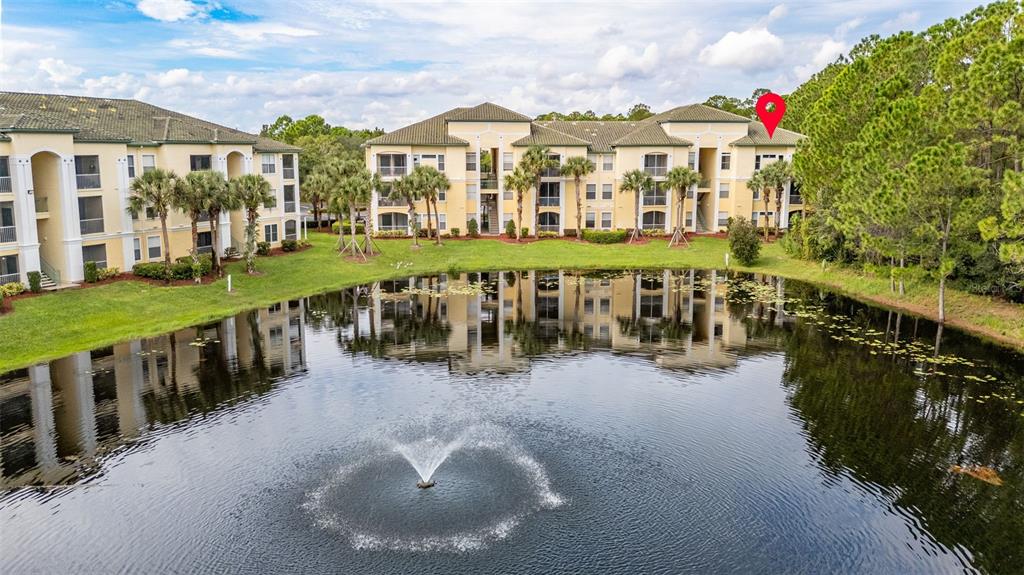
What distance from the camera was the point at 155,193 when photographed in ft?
141

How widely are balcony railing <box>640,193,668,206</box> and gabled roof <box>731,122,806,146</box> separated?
A: 8.59 m

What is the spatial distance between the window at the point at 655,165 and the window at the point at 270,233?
3475 cm

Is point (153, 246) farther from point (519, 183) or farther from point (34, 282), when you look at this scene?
point (519, 183)

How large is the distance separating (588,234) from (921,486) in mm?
49568

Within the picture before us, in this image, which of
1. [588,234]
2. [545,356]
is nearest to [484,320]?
[545,356]

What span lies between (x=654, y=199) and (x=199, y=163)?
41.3m

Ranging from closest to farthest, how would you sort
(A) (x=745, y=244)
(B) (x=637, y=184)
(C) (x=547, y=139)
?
1. (A) (x=745, y=244)
2. (B) (x=637, y=184)
3. (C) (x=547, y=139)

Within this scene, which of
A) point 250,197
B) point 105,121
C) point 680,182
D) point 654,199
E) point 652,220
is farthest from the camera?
point 652,220

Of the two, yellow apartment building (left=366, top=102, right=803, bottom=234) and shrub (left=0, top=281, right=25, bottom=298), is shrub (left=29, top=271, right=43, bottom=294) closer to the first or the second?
shrub (left=0, top=281, right=25, bottom=298)

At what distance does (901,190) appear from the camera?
36.2m

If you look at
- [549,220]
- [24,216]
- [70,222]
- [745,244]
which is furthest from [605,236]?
[24,216]

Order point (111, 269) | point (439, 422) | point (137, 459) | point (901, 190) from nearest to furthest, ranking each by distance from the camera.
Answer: point (137, 459)
point (439, 422)
point (901, 190)
point (111, 269)

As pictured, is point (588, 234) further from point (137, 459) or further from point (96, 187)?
point (137, 459)

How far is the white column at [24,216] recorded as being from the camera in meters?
38.8
